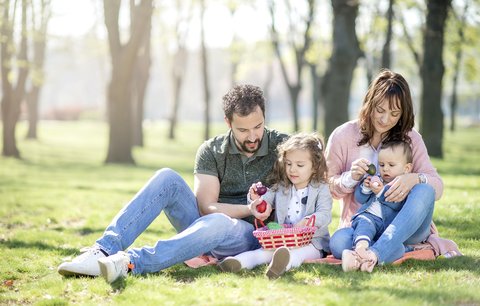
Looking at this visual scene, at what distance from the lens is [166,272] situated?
5.11 meters

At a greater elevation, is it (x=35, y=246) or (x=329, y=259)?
(x=329, y=259)

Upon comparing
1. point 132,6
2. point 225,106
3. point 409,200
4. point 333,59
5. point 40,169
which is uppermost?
point 132,6

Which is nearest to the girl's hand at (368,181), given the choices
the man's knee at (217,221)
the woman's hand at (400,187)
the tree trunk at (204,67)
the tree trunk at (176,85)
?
the woman's hand at (400,187)

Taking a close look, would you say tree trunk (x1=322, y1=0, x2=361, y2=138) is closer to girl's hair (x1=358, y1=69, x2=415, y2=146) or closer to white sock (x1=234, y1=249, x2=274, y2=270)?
girl's hair (x1=358, y1=69, x2=415, y2=146)

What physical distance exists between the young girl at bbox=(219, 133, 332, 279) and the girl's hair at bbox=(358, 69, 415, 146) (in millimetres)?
464

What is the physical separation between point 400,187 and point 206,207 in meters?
1.61

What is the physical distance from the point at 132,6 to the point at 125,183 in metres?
8.36

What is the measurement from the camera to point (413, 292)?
13.5 ft

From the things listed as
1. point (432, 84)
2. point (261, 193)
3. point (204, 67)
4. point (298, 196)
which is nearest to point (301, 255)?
point (298, 196)

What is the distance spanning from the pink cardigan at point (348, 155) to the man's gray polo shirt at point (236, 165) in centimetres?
47

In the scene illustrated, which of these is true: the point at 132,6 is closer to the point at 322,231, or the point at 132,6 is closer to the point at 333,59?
the point at 333,59

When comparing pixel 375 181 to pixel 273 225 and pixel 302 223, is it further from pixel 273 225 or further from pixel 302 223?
pixel 273 225

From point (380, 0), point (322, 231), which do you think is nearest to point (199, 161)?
point (322, 231)

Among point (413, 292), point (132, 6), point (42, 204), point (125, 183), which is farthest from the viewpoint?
point (132, 6)
